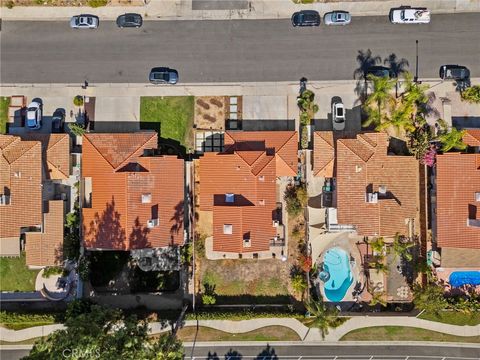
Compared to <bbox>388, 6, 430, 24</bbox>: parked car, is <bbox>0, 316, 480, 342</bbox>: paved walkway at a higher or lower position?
lower

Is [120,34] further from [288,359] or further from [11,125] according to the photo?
[288,359]

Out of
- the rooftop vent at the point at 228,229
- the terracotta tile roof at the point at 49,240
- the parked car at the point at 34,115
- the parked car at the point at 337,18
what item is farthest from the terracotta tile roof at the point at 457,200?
the parked car at the point at 34,115

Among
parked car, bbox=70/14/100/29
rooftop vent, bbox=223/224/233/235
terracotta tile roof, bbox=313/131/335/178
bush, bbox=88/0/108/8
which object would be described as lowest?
rooftop vent, bbox=223/224/233/235

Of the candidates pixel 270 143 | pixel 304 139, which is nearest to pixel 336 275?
pixel 304 139

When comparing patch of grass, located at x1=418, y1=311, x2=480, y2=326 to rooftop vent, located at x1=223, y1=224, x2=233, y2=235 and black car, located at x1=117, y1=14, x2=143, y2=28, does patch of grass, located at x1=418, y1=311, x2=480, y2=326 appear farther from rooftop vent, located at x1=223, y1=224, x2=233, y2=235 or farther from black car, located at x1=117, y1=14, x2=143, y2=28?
black car, located at x1=117, y1=14, x2=143, y2=28

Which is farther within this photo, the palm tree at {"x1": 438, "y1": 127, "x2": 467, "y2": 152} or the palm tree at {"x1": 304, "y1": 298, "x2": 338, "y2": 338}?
the palm tree at {"x1": 304, "y1": 298, "x2": 338, "y2": 338}

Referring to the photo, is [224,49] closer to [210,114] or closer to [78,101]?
[210,114]

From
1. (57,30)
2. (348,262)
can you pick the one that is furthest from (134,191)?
(348,262)

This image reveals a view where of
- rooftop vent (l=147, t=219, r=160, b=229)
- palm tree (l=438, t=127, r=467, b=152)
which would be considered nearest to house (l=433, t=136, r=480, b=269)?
palm tree (l=438, t=127, r=467, b=152)

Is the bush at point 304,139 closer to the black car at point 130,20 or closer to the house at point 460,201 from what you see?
the house at point 460,201
